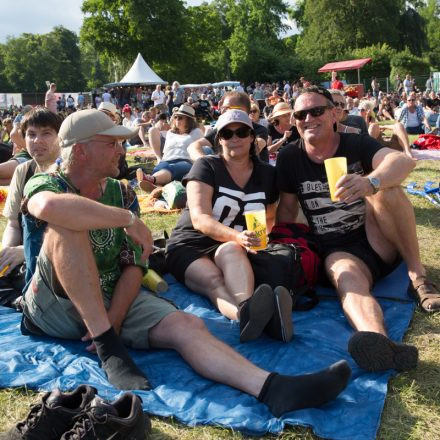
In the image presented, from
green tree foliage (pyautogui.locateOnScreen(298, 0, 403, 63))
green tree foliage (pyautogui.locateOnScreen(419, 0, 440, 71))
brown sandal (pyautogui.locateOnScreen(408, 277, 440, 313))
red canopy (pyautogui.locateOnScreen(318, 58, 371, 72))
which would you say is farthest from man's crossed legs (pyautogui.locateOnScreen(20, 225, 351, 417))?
green tree foliage (pyautogui.locateOnScreen(419, 0, 440, 71))

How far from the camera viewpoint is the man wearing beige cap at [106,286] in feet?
8.14

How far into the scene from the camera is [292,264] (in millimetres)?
3500

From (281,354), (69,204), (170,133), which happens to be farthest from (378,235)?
(170,133)

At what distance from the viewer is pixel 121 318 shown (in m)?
2.98

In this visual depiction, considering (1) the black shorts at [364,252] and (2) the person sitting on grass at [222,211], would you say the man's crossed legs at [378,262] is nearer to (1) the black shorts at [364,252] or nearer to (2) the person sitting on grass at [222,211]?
(1) the black shorts at [364,252]

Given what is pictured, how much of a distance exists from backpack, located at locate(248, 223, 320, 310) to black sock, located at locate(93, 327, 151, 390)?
1123 millimetres

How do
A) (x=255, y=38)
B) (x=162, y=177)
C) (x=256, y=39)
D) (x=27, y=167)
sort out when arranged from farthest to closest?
(x=255, y=38) < (x=256, y=39) < (x=162, y=177) < (x=27, y=167)

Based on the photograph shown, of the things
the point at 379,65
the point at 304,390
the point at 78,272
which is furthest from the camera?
the point at 379,65

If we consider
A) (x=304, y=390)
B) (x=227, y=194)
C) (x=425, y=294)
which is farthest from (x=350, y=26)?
(x=304, y=390)

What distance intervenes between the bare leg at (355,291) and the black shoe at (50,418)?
5.24 ft

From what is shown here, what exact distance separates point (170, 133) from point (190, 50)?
4445cm

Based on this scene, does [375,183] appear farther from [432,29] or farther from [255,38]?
[432,29]

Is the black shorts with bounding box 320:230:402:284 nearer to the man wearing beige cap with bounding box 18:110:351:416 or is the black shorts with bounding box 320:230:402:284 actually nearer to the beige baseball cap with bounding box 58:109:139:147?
the man wearing beige cap with bounding box 18:110:351:416

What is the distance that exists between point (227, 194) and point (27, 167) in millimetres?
1477
